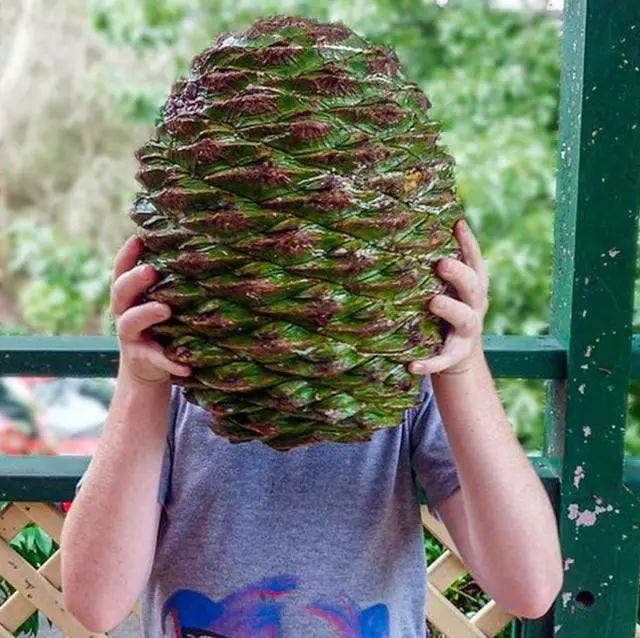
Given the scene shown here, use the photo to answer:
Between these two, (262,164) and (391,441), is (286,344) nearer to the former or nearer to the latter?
(262,164)

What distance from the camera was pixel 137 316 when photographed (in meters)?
0.76

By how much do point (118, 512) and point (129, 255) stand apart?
0.77 feet

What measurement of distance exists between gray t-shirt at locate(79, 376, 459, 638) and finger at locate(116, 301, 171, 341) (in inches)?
7.7

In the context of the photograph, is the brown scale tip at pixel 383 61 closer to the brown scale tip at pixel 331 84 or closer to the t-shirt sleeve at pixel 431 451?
the brown scale tip at pixel 331 84

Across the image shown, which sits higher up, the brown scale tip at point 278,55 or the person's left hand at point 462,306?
the brown scale tip at point 278,55

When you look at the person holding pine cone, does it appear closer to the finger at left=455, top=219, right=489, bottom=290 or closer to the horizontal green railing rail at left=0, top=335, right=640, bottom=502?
the finger at left=455, top=219, right=489, bottom=290

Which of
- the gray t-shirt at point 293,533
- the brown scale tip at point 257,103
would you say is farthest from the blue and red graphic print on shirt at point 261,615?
the brown scale tip at point 257,103

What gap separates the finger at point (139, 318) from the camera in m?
0.75

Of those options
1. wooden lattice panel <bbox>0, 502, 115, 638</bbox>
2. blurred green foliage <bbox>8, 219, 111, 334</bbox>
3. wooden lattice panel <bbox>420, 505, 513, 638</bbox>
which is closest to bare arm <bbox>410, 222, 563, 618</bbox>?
wooden lattice panel <bbox>420, 505, 513, 638</bbox>

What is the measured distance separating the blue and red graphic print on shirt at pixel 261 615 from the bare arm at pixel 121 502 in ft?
0.21

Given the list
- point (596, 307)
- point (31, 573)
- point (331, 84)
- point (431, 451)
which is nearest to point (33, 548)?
point (31, 573)

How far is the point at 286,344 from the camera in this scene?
28.2 inches

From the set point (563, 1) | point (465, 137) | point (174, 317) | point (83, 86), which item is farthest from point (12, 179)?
point (174, 317)

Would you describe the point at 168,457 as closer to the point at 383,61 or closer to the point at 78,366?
the point at 78,366
